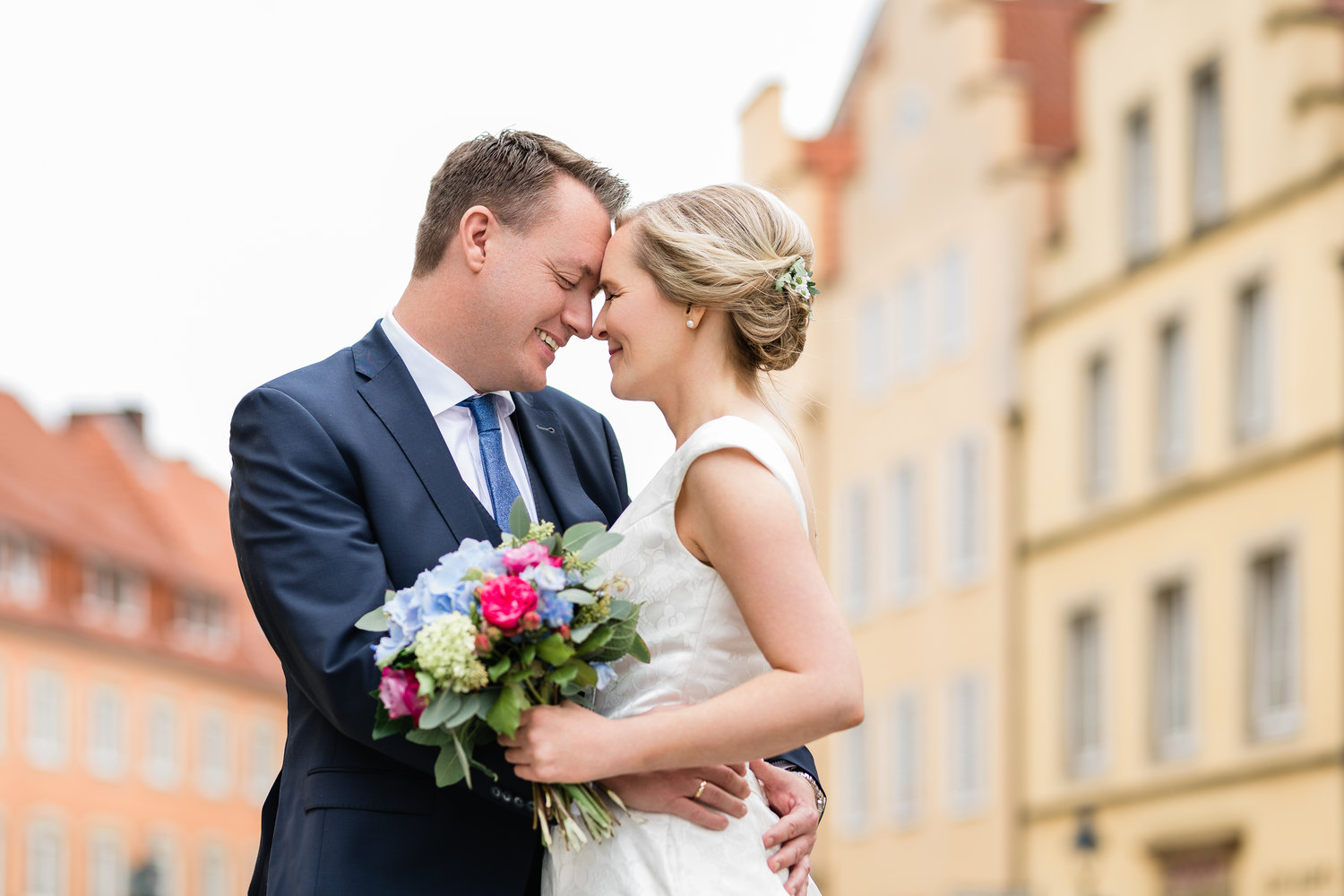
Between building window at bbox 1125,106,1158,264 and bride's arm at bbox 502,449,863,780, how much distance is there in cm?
2355

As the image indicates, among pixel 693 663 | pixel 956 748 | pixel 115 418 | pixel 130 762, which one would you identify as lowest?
pixel 693 663

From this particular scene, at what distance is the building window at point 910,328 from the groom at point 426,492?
1070 inches

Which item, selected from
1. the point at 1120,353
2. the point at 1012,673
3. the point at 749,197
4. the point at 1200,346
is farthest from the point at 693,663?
the point at 1012,673

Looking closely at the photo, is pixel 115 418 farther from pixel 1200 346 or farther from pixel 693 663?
pixel 693 663

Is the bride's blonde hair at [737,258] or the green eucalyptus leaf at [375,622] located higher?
the bride's blonde hair at [737,258]

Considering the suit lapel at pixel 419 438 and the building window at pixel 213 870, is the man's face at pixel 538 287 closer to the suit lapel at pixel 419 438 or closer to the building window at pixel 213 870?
the suit lapel at pixel 419 438

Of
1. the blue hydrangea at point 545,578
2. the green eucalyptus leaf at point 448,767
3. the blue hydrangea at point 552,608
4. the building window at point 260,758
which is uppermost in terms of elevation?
the building window at point 260,758

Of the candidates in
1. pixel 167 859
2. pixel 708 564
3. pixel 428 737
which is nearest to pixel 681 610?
pixel 708 564

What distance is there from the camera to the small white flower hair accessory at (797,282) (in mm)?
4246

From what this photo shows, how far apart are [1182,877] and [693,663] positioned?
22.5 metres

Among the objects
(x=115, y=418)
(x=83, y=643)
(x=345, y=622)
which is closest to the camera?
(x=345, y=622)

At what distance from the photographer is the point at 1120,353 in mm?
27078

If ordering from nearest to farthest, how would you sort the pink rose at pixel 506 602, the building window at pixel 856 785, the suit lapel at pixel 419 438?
the pink rose at pixel 506 602
the suit lapel at pixel 419 438
the building window at pixel 856 785

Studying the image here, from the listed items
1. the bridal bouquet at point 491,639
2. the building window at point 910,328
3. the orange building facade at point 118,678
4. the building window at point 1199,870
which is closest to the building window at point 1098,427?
the building window at point 910,328
